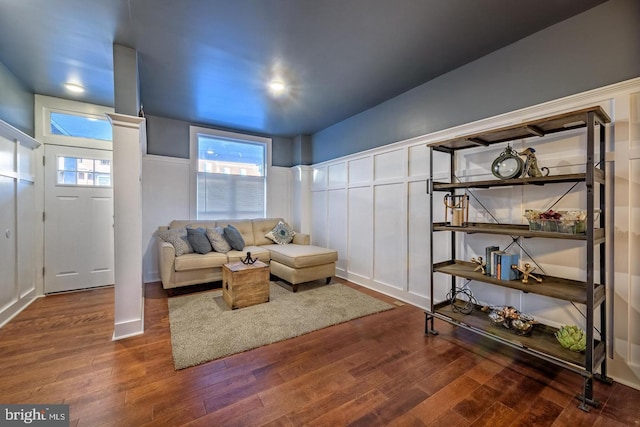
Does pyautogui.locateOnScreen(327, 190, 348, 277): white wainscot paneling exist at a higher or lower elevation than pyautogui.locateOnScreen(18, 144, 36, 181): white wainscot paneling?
lower

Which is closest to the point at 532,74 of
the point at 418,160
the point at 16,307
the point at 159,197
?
the point at 418,160

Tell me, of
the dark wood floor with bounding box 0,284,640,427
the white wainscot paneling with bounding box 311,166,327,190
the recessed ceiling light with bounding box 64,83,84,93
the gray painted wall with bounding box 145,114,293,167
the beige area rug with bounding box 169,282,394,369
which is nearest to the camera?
the dark wood floor with bounding box 0,284,640,427

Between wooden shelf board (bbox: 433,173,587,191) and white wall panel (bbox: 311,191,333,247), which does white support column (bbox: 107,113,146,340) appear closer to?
wooden shelf board (bbox: 433,173,587,191)

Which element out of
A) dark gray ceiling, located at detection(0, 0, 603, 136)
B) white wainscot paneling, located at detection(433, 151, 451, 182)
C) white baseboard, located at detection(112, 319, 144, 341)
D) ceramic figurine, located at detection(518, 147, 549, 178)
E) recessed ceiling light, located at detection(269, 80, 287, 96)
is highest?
recessed ceiling light, located at detection(269, 80, 287, 96)

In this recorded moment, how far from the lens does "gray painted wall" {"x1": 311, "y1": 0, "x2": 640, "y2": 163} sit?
5.91 feet

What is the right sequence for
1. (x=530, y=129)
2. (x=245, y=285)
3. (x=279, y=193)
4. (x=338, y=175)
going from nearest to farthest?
(x=530, y=129) → (x=245, y=285) → (x=338, y=175) → (x=279, y=193)

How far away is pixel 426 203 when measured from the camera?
301 centimetres

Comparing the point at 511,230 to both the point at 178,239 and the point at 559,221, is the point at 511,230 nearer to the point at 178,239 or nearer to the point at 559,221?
the point at 559,221

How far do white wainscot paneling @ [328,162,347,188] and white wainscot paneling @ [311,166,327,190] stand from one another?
0.17 meters

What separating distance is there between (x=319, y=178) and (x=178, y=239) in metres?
2.50

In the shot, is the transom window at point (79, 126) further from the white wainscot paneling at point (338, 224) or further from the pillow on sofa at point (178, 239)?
the white wainscot paneling at point (338, 224)

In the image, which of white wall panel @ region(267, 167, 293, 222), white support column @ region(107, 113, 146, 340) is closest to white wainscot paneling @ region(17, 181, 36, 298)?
white support column @ region(107, 113, 146, 340)

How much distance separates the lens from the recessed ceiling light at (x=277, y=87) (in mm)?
3010

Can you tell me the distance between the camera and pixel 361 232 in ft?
12.9
